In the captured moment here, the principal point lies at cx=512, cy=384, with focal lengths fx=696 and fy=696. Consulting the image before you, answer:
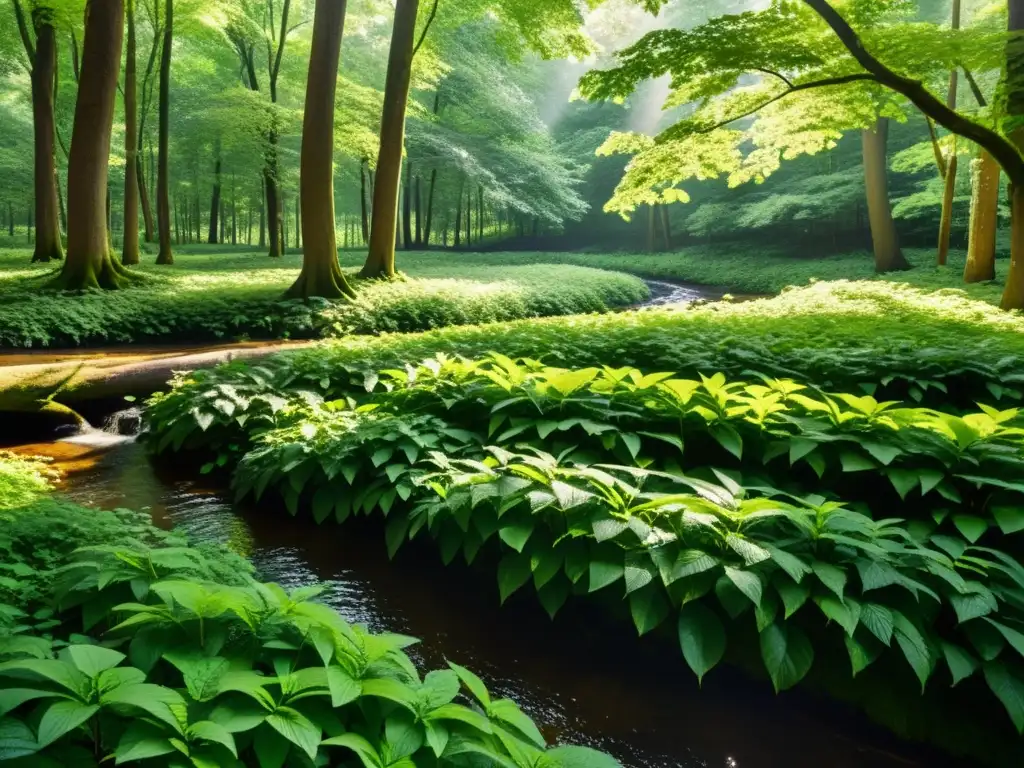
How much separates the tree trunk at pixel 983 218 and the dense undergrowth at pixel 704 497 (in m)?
11.9

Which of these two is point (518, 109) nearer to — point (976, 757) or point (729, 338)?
point (729, 338)

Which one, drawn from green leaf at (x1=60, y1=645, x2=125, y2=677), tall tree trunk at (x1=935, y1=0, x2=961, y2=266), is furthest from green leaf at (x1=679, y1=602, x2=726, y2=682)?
tall tree trunk at (x1=935, y1=0, x2=961, y2=266)

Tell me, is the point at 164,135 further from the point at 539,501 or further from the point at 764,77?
the point at 539,501

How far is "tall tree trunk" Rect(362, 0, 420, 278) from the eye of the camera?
584 inches

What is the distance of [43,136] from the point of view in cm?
1862

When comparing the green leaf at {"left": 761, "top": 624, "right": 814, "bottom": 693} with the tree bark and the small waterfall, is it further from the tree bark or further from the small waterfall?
the tree bark

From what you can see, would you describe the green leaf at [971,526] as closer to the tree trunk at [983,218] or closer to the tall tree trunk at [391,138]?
the tree trunk at [983,218]

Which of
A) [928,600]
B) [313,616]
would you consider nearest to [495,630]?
[313,616]

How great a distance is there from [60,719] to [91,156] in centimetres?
1472

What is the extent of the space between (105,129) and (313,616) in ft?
48.7

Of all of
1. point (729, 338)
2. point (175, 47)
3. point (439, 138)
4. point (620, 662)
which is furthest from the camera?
point (175, 47)

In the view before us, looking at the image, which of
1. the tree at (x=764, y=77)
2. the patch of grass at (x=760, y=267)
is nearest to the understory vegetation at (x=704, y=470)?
the tree at (x=764, y=77)

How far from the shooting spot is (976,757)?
9.23 feet

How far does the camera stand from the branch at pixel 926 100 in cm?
911
